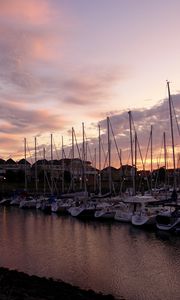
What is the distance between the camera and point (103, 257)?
108 ft

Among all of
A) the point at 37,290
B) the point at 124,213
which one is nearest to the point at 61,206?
the point at 124,213

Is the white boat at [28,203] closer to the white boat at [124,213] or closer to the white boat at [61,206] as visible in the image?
the white boat at [61,206]

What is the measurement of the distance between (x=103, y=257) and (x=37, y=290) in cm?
1295

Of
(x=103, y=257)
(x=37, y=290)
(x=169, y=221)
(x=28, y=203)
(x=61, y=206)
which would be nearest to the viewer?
(x=37, y=290)

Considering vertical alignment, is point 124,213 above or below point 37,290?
above

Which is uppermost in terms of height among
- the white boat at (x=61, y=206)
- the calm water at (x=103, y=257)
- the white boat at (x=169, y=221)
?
the white boat at (x=61, y=206)

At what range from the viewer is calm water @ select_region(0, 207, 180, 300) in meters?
24.5

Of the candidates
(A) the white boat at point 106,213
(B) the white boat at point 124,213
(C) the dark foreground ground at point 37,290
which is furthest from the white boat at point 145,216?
(C) the dark foreground ground at point 37,290

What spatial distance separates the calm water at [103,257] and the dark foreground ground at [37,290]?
2.31m

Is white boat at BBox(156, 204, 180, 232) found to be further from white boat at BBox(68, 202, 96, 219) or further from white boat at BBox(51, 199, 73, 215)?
white boat at BBox(51, 199, 73, 215)

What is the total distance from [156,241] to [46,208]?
4102 centimetres

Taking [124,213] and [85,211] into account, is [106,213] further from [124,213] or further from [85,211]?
[85,211]

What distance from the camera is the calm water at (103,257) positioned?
2450cm

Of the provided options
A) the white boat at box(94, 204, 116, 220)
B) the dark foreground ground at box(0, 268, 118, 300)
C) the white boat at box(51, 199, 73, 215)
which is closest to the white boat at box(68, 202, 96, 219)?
the white boat at box(94, 204, 116, 220)
